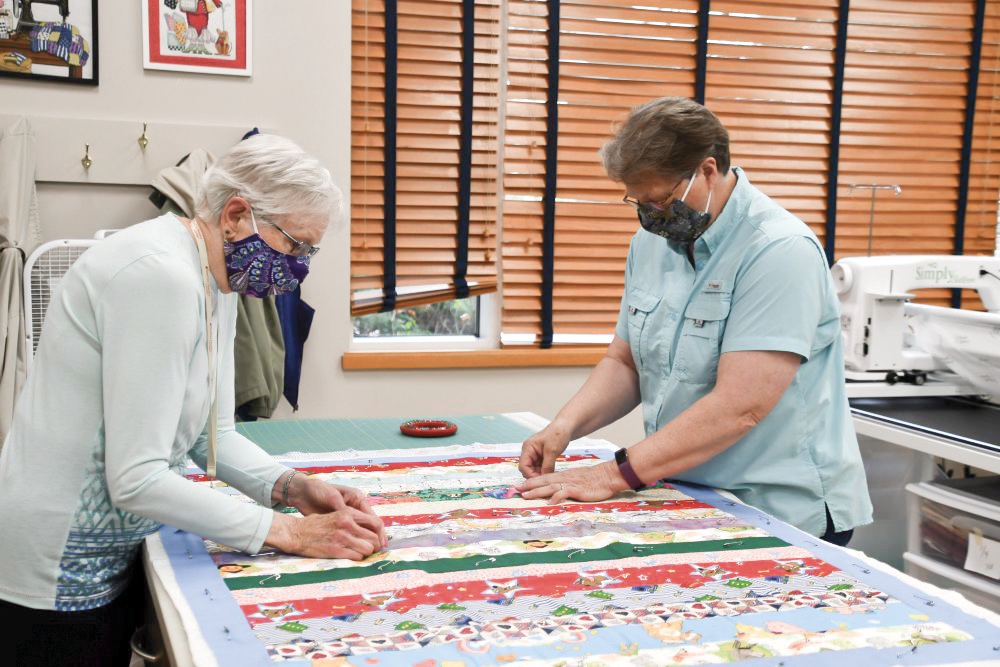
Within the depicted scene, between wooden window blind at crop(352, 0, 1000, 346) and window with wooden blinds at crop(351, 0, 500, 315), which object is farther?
wooden window blind at crop(352, 0, 1000, 346)

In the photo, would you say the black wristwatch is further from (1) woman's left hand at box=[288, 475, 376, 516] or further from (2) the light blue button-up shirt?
(1) woman's left hand at box=[288, 475, 376, 516]

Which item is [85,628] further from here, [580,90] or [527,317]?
[580,90]

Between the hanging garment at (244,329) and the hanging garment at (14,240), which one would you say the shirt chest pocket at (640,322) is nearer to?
the hanging garment at (244,329)

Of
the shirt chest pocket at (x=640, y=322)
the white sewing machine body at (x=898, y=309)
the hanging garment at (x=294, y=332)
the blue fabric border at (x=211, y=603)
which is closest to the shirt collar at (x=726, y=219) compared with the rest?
the shirt chest pocket at (x=640, y=322)

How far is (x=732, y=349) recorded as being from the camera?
1.66 meters

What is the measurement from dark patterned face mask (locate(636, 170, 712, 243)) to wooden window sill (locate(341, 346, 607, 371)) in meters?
1.81

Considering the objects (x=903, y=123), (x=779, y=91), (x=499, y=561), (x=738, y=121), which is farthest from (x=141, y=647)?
(x=903, y=123)

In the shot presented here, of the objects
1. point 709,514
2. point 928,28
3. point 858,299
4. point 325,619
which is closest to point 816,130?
point 928,28

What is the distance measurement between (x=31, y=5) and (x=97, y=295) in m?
2.11

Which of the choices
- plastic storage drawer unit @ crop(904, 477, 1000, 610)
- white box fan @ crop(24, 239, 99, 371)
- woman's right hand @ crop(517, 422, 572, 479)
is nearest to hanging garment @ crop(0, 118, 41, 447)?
white box fan @ crop(24, 239, 99, 371)

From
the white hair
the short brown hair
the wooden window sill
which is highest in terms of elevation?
the short brown hair

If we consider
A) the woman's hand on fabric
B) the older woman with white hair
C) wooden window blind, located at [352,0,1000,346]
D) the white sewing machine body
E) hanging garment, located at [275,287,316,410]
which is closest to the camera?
the older woman with white hair

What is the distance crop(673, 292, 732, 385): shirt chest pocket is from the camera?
1.72 metres

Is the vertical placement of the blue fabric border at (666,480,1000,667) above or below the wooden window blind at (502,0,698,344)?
below
